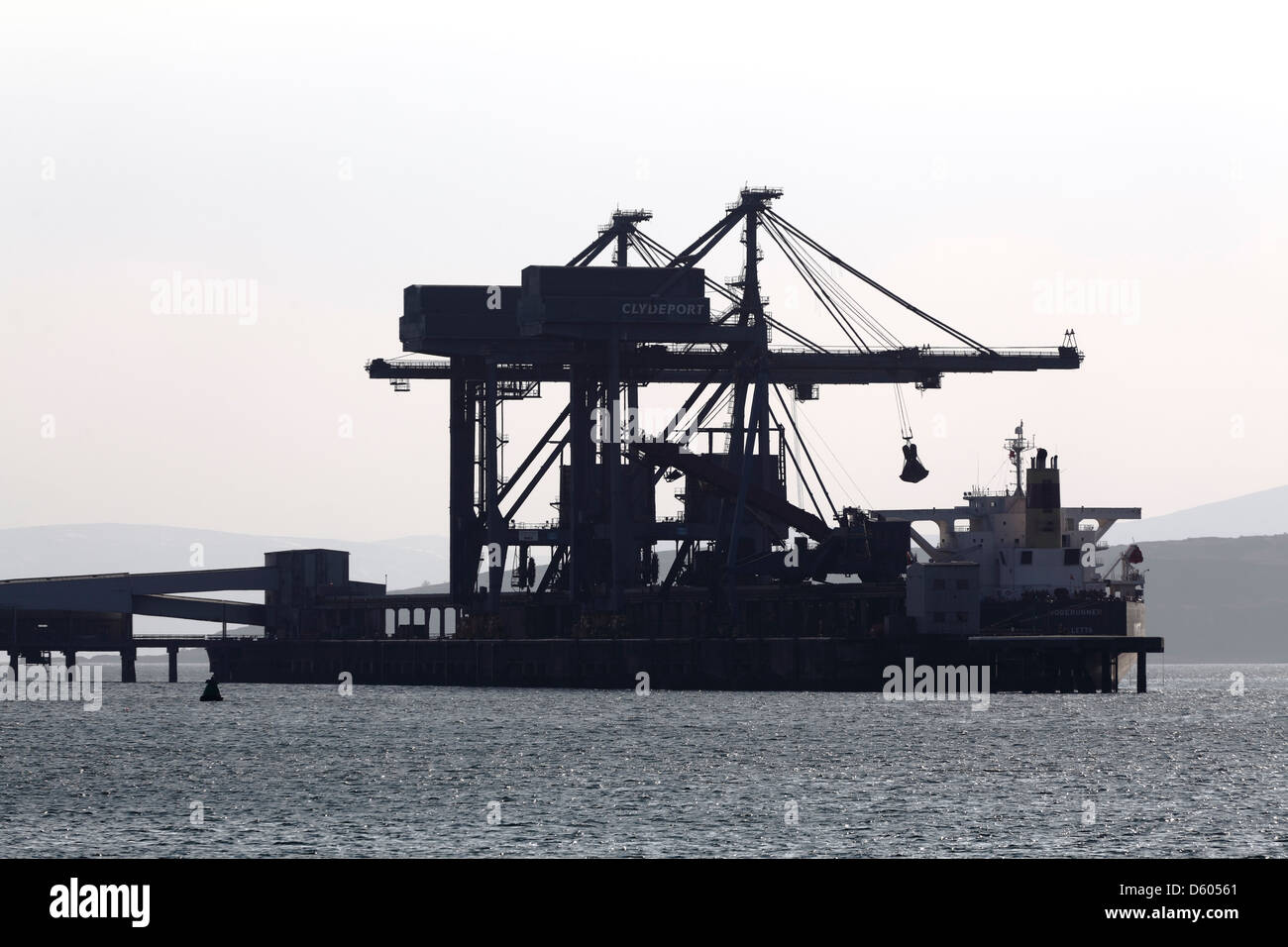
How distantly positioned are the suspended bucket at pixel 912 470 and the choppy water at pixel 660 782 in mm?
23713

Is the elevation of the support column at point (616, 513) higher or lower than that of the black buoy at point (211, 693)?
higher

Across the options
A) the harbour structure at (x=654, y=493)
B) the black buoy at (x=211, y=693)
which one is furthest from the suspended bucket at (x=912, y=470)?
the black buoy at (x=211, y=693)

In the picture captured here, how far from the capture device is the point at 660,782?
60.9 metres

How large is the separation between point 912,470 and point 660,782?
237ft

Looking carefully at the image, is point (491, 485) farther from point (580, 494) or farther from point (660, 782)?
point (660, 782)

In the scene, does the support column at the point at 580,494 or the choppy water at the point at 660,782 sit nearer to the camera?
the choppy water at the point at 660,782

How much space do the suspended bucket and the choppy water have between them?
77.8 feet

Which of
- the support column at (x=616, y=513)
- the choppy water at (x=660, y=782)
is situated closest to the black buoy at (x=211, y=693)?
the choppy water at (x=660, y=782)

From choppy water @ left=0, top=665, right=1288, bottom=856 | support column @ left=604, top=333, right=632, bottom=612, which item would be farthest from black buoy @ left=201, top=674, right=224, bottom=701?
support column @ left=604, top=333, right=632, bottom=612

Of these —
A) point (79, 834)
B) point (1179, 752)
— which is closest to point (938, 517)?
point (1179, 752)

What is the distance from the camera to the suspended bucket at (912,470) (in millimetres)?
130250

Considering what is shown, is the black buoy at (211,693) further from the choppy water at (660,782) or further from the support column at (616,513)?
the support column at (616,513)

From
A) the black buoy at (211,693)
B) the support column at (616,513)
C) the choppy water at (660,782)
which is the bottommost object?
the black buoy at (211,693)
